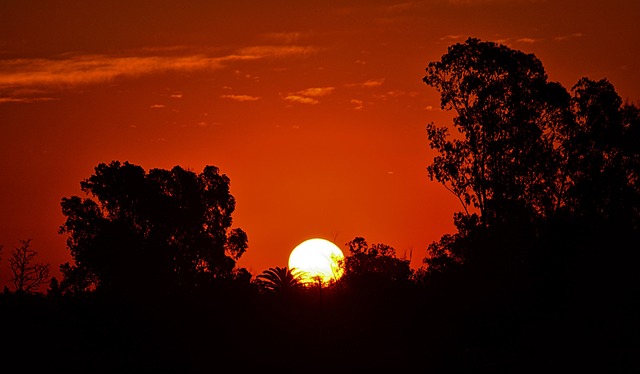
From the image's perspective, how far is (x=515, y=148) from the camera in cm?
5194

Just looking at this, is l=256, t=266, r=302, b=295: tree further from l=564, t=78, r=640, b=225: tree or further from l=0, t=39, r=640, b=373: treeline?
l=564, t=78, r=640, b=225: tree

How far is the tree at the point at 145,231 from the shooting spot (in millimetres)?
68500

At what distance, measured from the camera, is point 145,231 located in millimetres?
70688

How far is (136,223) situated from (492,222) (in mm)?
31519

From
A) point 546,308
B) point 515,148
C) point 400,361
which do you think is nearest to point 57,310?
point 400,361

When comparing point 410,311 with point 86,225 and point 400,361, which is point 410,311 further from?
point 86,225

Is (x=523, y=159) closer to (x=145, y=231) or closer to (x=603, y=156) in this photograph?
(x=603, y=156)

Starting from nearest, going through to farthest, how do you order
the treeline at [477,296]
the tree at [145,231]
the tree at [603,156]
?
1. the treeline at [477,296]
2. the tree at [603,156]
3. the tree at [145,231]

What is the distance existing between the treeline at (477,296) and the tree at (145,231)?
2.73m

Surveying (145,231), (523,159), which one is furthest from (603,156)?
(145,231)

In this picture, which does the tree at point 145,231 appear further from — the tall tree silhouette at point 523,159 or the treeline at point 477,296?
the tall tree silhouette at point 523,159

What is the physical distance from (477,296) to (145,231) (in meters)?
32.4

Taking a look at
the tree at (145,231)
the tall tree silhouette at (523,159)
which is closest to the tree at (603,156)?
the tall tree silhouette at (523,159)

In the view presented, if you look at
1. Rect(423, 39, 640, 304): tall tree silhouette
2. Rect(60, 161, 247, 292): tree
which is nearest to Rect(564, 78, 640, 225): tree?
Rect(423, 39, 640, 304): tall tree silhouette
